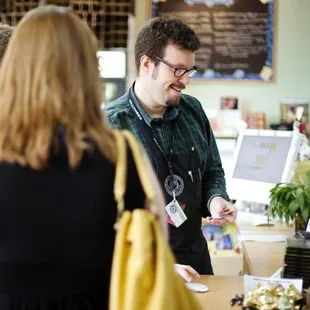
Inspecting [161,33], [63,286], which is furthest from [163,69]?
[63,286]

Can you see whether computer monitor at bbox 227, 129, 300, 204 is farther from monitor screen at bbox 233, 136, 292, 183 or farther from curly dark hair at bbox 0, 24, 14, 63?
curly dark hair at bbox 0, 24, 14, 63

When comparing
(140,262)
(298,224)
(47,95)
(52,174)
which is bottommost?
(298,224)

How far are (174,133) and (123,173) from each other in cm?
105

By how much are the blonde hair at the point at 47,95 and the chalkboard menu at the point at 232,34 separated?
3381mm

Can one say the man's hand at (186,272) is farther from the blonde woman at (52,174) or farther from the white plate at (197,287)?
the blonde woman at (52,174)

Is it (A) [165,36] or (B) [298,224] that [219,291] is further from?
(A) [165,36]

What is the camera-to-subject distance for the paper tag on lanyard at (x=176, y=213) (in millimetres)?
1998

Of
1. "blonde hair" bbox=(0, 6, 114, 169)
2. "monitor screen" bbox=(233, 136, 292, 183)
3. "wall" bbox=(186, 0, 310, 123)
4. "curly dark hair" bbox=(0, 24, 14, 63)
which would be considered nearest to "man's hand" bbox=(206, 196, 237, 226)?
"curly dark hair" bbox=(0, 24, 14, 63)

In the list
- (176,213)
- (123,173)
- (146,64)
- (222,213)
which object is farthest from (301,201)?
(123,173)

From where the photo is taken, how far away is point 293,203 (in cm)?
200

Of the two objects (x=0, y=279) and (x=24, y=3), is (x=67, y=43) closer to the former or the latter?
(x=0, y=279)

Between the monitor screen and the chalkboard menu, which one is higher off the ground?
the chalkboard menu

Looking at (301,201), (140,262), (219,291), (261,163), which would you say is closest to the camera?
(140,262)

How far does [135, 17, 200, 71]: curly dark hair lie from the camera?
2049 mm
